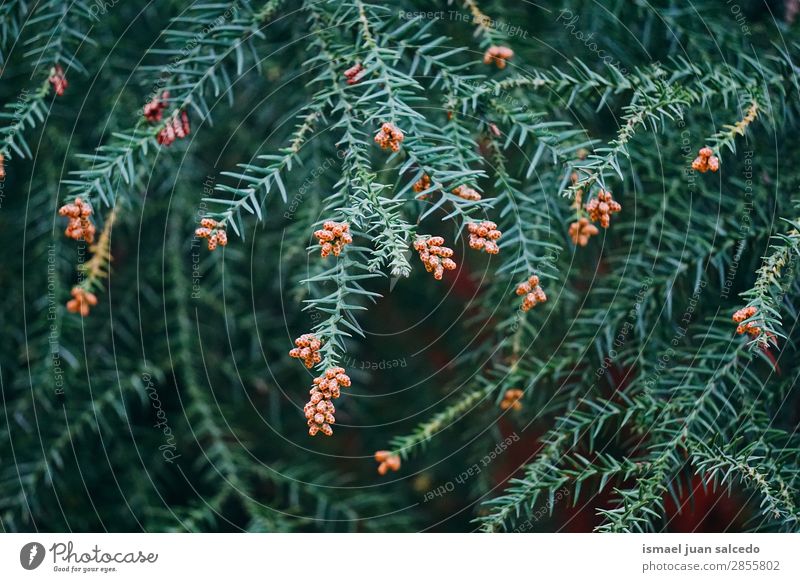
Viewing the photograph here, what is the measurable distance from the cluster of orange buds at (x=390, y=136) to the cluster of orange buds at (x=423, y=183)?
43mm

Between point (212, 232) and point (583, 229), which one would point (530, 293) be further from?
point (212, 232)

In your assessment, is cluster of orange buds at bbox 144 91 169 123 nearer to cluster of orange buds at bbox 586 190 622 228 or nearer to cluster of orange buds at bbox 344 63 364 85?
cluster of orange buds at bbox 344 63 364 85

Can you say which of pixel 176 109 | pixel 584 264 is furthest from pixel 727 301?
pixel 176 109

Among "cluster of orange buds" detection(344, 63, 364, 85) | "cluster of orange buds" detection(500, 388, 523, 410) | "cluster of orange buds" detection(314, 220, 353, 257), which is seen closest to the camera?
"cluster of orange buds" detection(314, 220, 353, 257)

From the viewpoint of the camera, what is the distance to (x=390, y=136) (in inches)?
20.1

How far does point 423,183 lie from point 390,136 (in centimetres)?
6

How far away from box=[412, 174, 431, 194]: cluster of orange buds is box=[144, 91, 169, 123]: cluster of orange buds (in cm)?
26

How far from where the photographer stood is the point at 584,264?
2.68 ft

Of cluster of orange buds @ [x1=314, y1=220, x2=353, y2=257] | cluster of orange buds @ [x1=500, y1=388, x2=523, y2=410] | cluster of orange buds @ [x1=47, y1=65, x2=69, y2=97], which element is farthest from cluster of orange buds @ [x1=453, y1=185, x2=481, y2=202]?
cluster of orange buds @ [x1=47, y1=65, x2=69, y2=97]

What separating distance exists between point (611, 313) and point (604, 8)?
13.2 inches

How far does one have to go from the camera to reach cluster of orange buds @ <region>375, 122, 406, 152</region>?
0.51 m

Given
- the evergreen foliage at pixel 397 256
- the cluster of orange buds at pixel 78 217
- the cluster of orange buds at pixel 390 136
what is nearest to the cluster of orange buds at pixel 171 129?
the evergreen foliage at pixel 397 256
